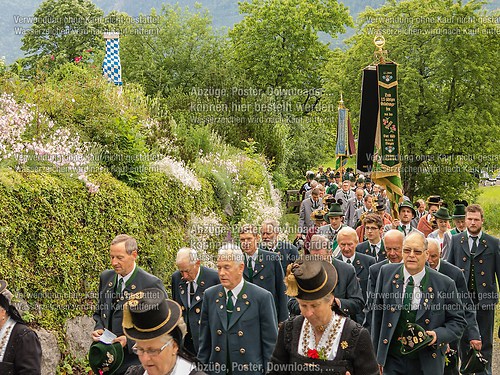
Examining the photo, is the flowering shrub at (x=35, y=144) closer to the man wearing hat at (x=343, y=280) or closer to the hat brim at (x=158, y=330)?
the man wearing hat at (x=343, y=280)

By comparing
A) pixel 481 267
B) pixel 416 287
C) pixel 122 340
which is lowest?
pixel 481 267

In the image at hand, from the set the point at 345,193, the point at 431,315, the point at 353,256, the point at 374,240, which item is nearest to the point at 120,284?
the point at 431,315

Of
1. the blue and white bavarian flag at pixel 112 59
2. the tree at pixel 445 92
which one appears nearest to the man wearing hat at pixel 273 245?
the blue and white bavarian flag at pixel 112 59

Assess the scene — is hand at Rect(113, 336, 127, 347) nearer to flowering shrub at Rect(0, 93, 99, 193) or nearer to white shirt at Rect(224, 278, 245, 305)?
white shirt at Rect(224, 278, 245, 305)

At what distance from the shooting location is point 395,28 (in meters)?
38.5

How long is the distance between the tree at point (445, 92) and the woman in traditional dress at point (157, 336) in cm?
3191

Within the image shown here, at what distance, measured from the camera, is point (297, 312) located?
333 inches

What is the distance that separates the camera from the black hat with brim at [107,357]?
723 cm

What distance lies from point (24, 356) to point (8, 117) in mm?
6434

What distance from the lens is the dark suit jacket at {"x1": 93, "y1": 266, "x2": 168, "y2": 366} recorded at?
772cm

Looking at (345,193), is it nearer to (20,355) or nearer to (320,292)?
(20,355)

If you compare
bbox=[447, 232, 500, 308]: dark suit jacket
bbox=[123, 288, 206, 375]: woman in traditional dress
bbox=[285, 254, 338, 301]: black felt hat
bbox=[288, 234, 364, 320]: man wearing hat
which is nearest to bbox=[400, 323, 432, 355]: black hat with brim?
bbox=[288, 234, 364, 320]: man wearing hat

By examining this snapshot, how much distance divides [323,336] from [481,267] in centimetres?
593

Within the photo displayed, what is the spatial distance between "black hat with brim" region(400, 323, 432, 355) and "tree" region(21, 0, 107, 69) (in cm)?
3475
